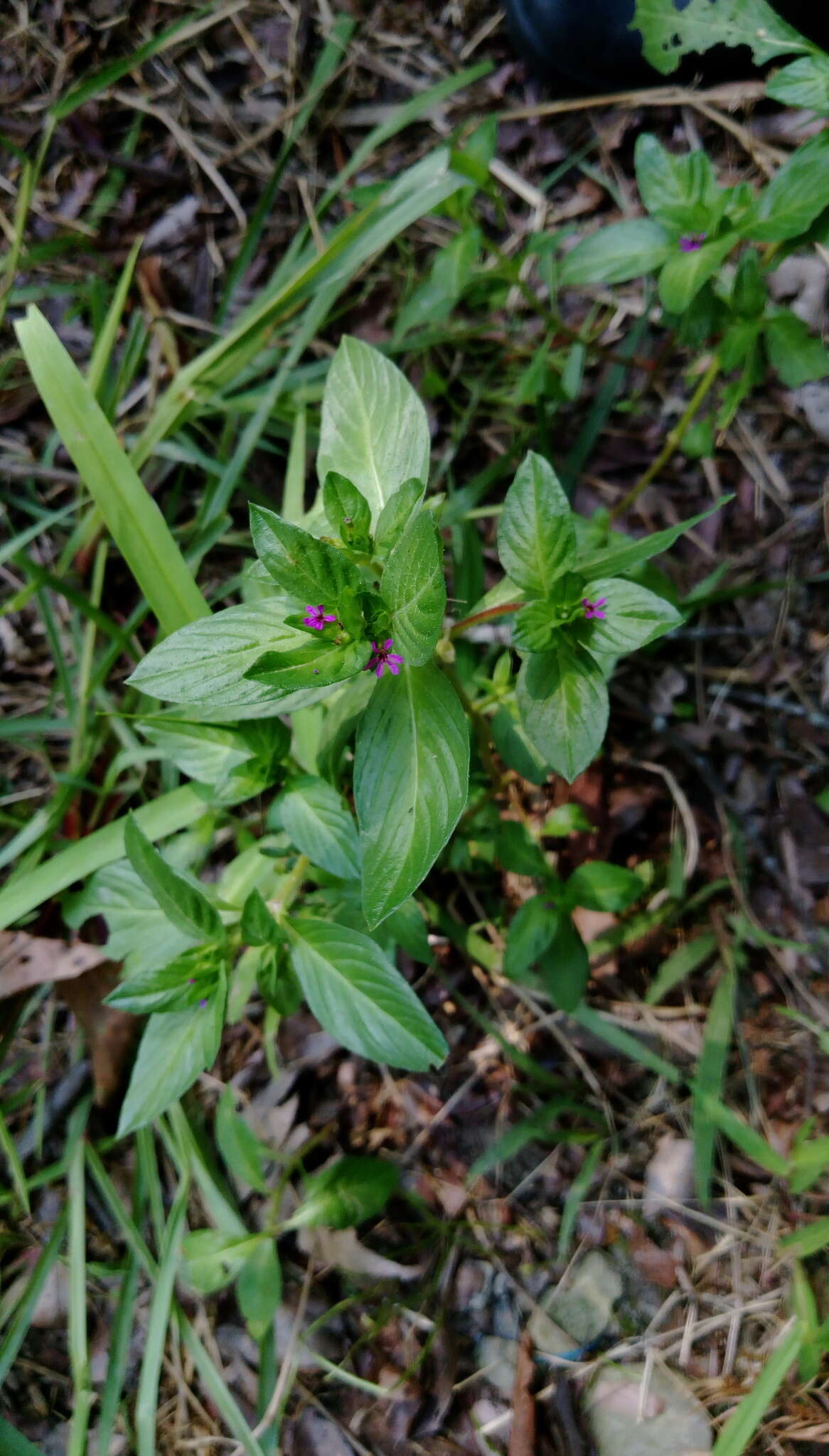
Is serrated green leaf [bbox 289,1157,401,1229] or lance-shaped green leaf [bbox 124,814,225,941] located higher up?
lance-shaped green leaf [bbox 124,814,225,941]

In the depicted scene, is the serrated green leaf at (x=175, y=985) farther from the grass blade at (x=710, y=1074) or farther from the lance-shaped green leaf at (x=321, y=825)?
the grass blade at (x=710, y=1074)

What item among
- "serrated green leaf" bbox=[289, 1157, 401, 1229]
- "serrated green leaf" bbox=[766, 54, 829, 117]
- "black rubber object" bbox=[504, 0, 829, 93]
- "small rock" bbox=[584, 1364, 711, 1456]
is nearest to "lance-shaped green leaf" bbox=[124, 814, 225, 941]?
"serrated green leaf" bbox=[289, 1157, 401, 1229]

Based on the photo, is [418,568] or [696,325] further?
[696,325]

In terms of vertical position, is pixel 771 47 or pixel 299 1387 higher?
pixel 771 47

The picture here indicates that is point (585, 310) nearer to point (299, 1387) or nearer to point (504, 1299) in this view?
point (504, 1299)

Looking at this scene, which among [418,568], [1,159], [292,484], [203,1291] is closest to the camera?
[418,568]

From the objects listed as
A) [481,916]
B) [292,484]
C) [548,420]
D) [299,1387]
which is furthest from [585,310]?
[299,1387]

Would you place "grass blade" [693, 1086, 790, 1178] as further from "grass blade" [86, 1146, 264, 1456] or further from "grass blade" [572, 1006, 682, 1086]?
"grass blade" [86, 1146, 264, 1456]
